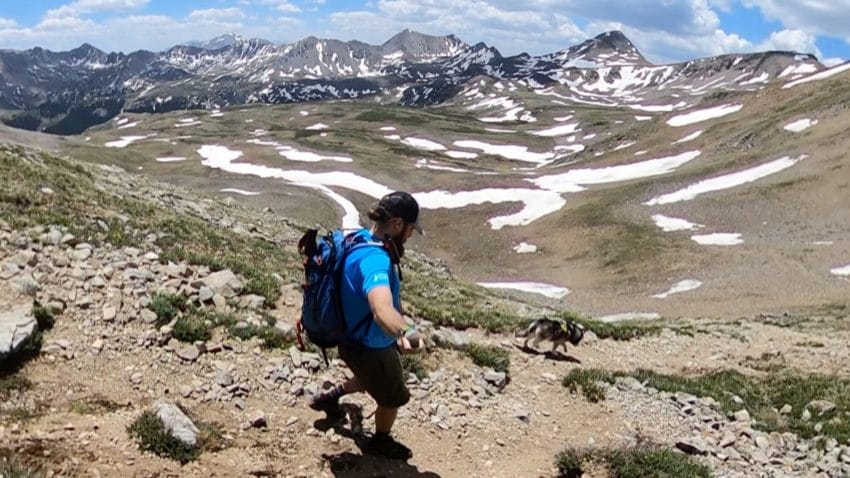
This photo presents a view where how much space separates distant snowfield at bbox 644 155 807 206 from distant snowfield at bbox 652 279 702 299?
17.9 m

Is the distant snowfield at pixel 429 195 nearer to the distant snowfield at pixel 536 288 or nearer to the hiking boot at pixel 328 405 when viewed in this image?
the distant snowfield at pixel 536 288

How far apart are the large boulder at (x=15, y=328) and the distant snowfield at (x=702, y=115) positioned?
96.7 meters

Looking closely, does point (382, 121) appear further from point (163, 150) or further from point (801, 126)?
point (801, 126)

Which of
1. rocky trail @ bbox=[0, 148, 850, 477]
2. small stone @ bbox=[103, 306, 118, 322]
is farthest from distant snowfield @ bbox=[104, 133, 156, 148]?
small stone @ bbox=[103, 306, 118, 322]

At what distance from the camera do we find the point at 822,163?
59.5 m

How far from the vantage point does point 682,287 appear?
41.6m

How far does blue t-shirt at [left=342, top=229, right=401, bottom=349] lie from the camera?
655cm

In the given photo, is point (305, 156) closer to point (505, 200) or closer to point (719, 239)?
point (505, 200)

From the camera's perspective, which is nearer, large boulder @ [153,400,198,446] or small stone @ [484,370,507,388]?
large boulder @ [153,400,198,446]

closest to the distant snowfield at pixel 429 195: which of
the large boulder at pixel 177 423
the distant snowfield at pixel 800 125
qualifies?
the distant snowfield at pixel 800 125

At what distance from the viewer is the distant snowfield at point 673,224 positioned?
52.8 meters

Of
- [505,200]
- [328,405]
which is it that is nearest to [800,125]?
[505,200]

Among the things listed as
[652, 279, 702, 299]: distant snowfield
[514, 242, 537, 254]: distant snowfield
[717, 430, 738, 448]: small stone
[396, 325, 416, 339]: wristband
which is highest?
[396, 325, 416, 339]: wristband

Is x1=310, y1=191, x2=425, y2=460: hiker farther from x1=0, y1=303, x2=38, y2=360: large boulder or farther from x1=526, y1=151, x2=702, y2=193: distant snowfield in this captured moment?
x1=526, y1=151, x2=702, y2=193: distant snowfield
